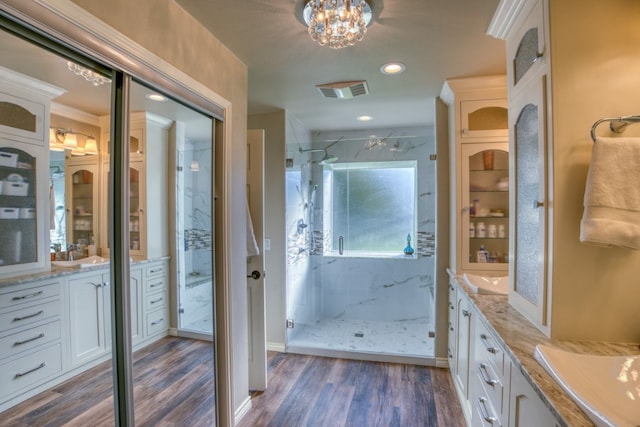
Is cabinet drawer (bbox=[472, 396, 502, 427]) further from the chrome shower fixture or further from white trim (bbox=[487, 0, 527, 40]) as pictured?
the chrome shower fixture

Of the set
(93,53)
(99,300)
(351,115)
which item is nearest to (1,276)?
(99,300)

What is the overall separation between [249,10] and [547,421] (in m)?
2.08

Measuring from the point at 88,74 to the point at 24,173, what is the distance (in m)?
0.45

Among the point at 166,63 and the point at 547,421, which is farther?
the point at 166,63

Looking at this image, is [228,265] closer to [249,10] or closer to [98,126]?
[98,126]

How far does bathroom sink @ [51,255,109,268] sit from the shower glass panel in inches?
93.7

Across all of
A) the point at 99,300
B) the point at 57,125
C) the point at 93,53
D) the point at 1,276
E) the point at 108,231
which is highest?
the point at 93,53

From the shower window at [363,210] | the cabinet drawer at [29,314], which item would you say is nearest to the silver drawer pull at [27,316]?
the cabinet drawer at [29,314]

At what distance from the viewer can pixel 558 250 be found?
4.11 feet

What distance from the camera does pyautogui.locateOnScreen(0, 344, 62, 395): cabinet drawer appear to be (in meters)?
1.00

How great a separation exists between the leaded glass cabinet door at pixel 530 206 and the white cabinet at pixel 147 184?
5.71 feet

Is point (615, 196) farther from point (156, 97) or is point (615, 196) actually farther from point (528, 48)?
point (156, 97)

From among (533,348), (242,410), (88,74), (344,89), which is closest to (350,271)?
(242,410)

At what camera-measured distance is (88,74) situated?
3.97ft
